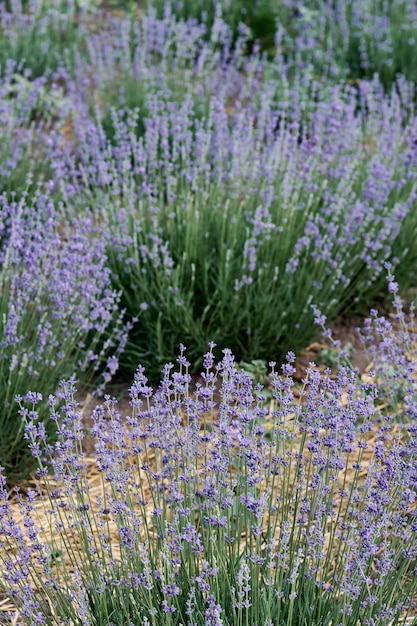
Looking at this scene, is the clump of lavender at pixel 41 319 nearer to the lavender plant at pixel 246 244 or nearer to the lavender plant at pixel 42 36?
the lavender plant at pixel 246 244

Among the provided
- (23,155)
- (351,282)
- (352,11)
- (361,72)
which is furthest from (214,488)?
(352,11)

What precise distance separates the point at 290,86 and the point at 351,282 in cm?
245

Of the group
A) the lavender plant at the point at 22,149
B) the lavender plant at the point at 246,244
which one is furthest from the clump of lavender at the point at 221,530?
the lavender plant at the point at 22,149

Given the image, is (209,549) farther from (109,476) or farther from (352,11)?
(352,11)

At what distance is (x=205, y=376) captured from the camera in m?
2.23

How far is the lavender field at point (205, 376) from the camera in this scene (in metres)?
2.21

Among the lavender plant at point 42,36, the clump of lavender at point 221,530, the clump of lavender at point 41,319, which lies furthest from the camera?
the lavender plant at point 42,36

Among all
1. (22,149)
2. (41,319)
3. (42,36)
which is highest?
(42,36)

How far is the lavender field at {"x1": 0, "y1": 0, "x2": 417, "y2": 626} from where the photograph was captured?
87.0 inches

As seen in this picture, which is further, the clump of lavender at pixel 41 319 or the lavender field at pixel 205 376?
the clump of lavender at pixel 41 319

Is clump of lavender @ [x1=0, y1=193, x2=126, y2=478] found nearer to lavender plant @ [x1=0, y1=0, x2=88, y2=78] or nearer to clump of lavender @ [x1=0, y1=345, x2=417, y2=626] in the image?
clump of lavender @ [x1=0, y1=345, x2=417, y2=626]

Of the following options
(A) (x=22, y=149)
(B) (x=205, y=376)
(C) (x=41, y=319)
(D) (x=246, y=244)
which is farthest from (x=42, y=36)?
(B) (x=205, y=376)

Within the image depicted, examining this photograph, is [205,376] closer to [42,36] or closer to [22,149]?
[22,149]

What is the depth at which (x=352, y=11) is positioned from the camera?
7367 millimetres
